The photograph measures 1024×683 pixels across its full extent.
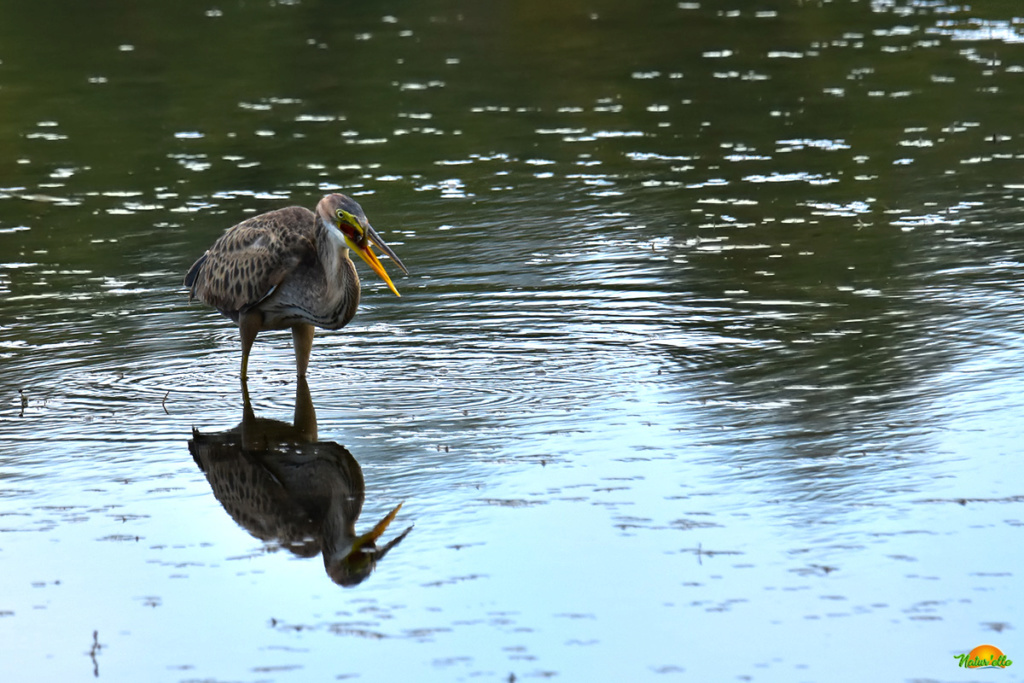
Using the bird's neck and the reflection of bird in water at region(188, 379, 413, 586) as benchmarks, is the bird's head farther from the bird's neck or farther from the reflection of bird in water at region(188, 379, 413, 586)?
the reflection of bird in water at region(188, 379, 413, 586)

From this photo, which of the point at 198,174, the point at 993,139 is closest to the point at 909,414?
the point at 993,139

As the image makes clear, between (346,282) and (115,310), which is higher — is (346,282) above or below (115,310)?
above

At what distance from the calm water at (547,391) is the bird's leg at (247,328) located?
10.1 inches

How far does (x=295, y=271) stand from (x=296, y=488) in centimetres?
226

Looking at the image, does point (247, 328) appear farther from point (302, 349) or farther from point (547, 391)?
point (547, 391)

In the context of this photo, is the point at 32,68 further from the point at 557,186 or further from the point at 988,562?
the point at 988,562

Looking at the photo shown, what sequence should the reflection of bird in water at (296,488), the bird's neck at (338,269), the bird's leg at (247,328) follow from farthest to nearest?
the bird's leg at (247,328) < the bird's neck at (338,269) < the reflection of bird in water at (296,488)

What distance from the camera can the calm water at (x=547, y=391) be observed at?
283 inches

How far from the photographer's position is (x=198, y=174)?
63.0 feet

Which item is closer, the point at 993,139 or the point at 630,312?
the point at 630,312

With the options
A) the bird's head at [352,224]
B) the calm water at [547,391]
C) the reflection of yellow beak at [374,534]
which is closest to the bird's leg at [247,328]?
the calm water at [547,391]

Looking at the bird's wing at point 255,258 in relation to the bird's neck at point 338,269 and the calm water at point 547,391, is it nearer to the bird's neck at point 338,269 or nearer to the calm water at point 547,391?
the bird's neck at point 338,269

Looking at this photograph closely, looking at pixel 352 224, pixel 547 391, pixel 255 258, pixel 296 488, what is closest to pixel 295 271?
pixel 255 258

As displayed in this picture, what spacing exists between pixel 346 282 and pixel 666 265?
166 inches
